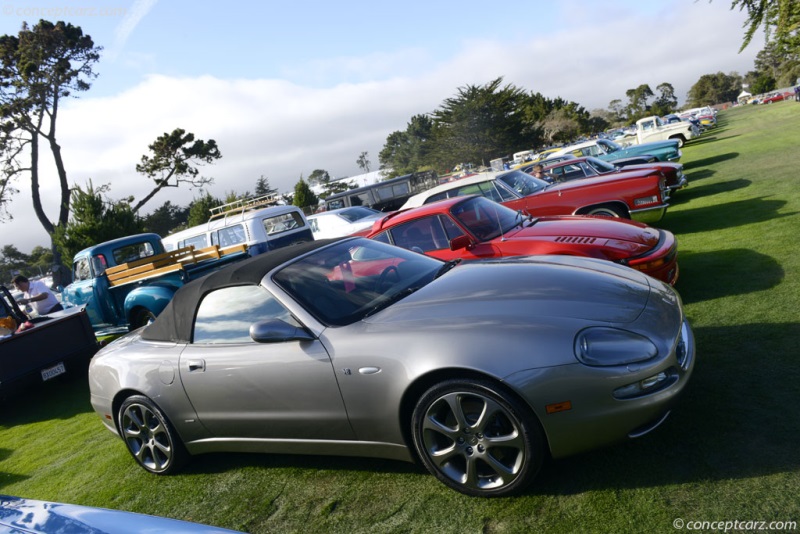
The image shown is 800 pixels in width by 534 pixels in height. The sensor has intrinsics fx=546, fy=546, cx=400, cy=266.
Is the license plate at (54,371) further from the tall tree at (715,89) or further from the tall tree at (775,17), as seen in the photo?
the tall tree at (715,89)

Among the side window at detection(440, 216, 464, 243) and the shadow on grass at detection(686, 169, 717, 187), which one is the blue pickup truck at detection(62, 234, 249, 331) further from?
the shadow on grass at detection(686, 169, 717, 187)

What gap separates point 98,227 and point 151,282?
57.7 feet

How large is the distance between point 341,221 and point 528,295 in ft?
41.7

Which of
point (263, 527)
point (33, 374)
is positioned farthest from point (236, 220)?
point (263, 527)

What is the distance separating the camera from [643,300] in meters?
3.31

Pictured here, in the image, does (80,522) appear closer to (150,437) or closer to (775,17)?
(150,437)

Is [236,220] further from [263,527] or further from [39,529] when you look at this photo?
[39,529]

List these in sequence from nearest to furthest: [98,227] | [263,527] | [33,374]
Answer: [263,527], [33,374], [98,227]

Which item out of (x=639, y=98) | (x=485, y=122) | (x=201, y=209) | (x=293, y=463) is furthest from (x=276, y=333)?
(x=639, y=98)

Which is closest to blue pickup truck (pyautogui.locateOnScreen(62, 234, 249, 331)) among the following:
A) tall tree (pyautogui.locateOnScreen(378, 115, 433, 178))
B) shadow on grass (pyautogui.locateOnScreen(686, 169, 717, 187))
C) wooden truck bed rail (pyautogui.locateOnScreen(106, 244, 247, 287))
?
wooden truck bed rail (pyautogui.locateOnScreen(106, 244, 247, 287))

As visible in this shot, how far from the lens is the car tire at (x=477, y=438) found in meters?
2.80

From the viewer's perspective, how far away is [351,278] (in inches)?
150

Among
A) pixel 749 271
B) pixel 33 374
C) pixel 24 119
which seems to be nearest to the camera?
pixel 749 271

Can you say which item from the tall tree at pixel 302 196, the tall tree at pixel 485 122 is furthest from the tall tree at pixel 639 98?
the tall tree at pixel 302 196
